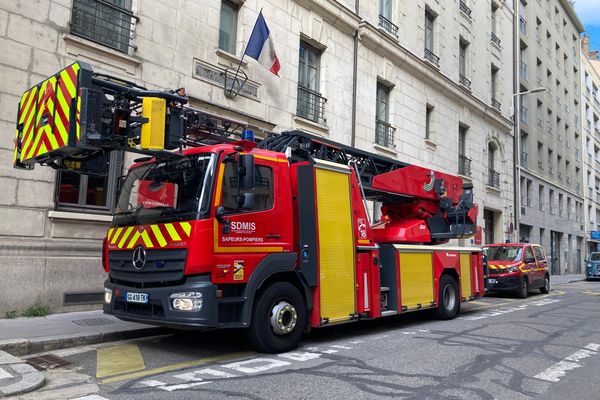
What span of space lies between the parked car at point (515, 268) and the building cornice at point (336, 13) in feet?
26.8

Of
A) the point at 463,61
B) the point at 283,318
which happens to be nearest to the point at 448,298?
→ the point at 283,318

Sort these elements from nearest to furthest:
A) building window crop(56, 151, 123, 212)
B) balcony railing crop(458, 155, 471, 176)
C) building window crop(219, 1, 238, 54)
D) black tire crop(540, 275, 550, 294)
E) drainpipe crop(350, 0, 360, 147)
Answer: building window crop(56, 151, 123, 212) < building window crop(219, 1, 238, 54) < drainpipe crop(350, 0, 360, 147) < black tire crop(540, 275, 550, 294) < balcony railing crop(458, 155, 471, 176)

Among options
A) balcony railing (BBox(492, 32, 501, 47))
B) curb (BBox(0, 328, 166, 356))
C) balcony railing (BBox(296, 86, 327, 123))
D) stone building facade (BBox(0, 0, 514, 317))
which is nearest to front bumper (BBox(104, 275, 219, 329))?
curb (BBox(0, 328, 166, 356))

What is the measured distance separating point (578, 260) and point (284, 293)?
133 feet

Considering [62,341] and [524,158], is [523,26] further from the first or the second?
[62,341]

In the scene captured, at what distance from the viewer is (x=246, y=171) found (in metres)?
6.11

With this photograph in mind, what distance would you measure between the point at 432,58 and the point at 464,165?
540cm

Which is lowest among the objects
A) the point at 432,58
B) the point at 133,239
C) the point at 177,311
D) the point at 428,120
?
the point at 177,311

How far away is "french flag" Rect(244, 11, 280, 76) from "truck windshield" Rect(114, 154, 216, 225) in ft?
19.3

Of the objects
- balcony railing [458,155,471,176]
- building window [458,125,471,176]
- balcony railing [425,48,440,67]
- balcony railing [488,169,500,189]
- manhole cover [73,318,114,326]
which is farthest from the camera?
balcony railing [488,169,500,189]

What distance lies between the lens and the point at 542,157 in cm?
3397

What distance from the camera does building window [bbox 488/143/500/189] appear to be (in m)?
25.8

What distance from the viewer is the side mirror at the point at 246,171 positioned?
6094 mm

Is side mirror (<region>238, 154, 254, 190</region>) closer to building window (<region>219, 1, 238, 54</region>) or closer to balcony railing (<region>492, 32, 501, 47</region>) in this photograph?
building window (<region>219, 1, 238, 54</region>)
